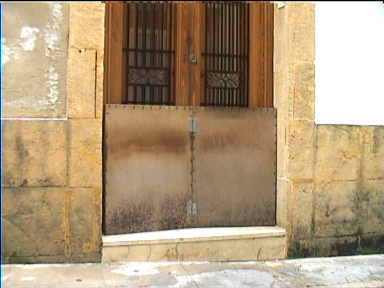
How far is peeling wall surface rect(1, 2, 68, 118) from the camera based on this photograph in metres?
4.89

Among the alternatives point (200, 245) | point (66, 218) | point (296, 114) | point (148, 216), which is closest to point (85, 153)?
point (66, 218)

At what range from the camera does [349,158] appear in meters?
5.88

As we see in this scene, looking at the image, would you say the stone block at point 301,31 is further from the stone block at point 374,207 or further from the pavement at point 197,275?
the pavement at point 197,275

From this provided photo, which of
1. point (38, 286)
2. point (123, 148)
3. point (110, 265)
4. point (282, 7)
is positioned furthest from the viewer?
point (282, 7)

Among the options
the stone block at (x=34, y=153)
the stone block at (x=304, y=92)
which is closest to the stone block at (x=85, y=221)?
the stone block at (x=34, y=153)

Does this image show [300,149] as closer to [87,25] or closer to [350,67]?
[350,67]

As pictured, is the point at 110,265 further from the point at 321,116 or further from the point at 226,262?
the point at 321,116

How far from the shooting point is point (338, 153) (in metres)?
5.83

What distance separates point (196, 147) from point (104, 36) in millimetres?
1621

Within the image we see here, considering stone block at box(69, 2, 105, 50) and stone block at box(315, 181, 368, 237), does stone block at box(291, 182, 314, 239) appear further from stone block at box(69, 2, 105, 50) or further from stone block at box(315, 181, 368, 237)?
stone block at box(69, 2, 105, 50)

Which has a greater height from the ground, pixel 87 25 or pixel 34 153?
pixel 87 25

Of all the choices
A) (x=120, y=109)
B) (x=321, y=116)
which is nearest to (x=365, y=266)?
(x=321, y=116)

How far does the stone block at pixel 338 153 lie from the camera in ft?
18.9

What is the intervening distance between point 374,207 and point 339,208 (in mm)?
514
